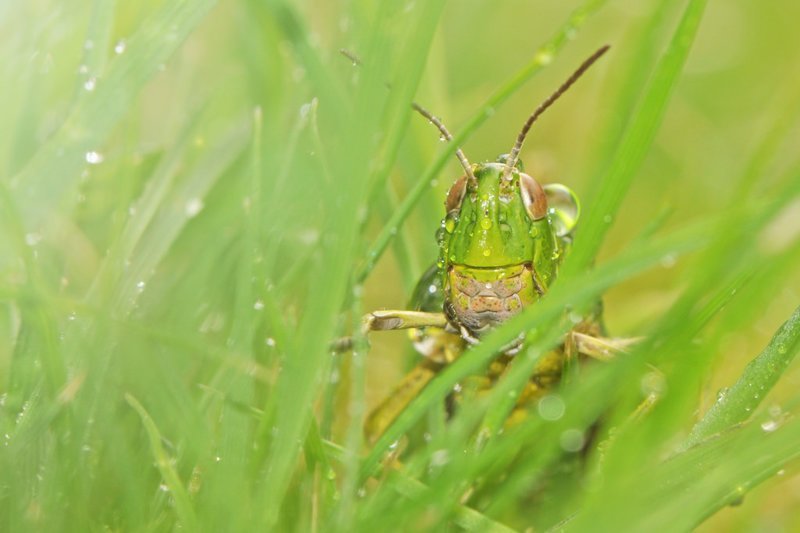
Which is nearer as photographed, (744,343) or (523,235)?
(523,235)

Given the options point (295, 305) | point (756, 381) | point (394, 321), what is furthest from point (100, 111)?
point (756, 381)

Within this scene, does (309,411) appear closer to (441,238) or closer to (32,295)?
(32,295)

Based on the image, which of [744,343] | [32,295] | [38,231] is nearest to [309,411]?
[32,295]

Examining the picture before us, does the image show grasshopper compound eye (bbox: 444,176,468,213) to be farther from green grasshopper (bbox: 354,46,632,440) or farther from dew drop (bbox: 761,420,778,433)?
dew drop (bbox: 761,420,778,433)

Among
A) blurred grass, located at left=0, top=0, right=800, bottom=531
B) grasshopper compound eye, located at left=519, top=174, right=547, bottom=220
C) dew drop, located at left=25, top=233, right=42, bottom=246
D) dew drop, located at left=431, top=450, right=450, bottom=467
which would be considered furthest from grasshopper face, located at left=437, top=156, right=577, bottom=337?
dew drop, located at left=25, top=233, right=42, bottom=246

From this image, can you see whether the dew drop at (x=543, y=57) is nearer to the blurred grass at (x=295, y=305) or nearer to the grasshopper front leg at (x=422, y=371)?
the blurred grass at (x=295, y=305)

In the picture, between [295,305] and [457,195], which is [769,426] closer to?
[457,195]

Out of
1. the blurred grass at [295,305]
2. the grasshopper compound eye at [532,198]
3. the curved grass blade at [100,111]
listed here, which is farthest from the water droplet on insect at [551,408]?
the curved grass blade at [100,111]
